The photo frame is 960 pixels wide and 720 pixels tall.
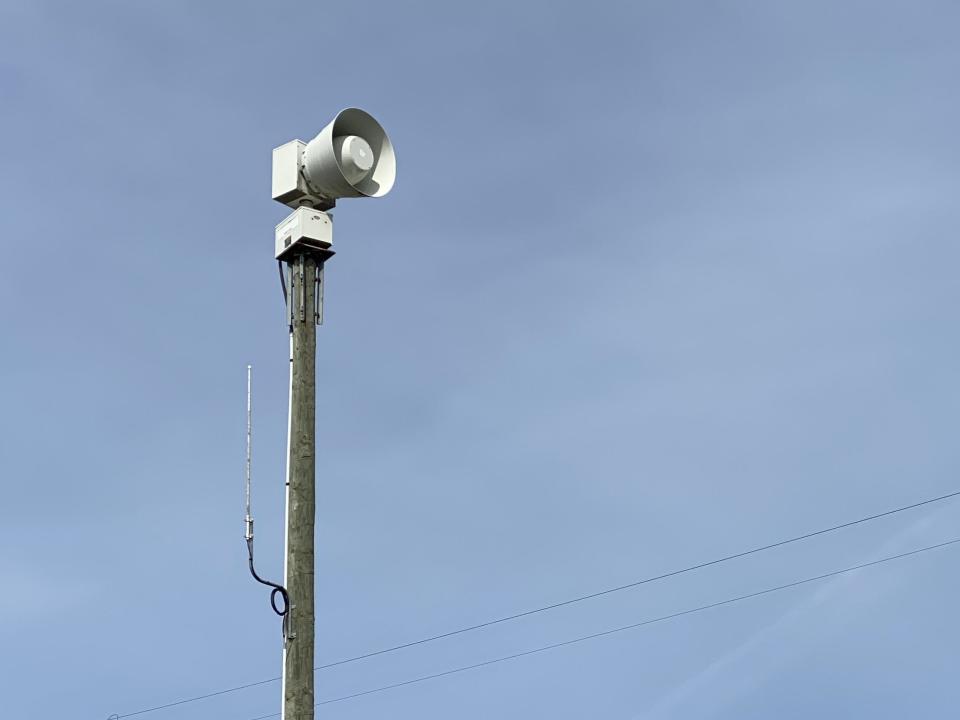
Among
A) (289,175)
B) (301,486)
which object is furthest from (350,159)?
(301,486)

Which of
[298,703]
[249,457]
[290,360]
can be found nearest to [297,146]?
[290,360]

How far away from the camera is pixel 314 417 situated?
1201 centimetres

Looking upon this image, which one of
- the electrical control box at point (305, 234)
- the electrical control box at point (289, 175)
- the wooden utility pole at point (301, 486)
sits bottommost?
the wooden utility pole at point (301, 486)

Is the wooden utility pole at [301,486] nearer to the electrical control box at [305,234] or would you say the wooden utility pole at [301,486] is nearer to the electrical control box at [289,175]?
the electrical control box at [305,234]

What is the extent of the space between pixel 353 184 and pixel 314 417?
2156 mm

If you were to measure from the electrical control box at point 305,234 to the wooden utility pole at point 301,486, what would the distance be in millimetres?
85

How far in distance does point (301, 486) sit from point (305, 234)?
7.44 ft

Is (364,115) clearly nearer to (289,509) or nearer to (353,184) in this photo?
(353,184)

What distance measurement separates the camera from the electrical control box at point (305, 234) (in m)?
12.3

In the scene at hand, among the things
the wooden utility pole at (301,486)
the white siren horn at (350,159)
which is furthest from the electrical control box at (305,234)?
the white siren horn at (350,159)

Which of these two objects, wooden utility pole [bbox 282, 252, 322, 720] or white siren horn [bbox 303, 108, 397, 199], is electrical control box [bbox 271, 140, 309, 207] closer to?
white siren horn [bbox 303, 108, 397, 199]

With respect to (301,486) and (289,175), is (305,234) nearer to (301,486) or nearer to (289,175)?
(289,175)

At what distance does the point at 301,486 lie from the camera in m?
11.7

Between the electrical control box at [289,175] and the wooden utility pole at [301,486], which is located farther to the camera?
the electrical control box at [289,175]
